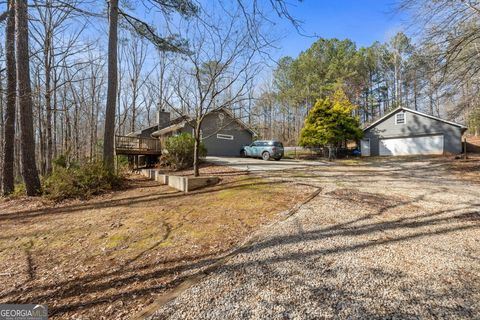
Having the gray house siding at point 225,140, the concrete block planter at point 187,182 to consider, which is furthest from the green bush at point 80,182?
the gray house siding at point 225,140

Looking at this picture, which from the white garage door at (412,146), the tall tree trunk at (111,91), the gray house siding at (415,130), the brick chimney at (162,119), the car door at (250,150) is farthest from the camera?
the brick chimney at (162,119)

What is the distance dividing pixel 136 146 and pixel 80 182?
656cm

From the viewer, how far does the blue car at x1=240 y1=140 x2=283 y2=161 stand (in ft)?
56.5

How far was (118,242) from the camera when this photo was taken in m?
3.76

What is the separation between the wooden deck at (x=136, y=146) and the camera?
1292cm

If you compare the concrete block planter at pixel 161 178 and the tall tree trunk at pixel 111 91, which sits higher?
the tall tree trunk at pixel 111 91

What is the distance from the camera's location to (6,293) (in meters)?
2.63

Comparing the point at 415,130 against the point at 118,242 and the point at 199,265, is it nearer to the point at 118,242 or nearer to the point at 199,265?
the point at 199,265

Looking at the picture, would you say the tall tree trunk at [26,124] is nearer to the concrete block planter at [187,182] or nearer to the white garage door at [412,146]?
the concrete block planter at [187,182]

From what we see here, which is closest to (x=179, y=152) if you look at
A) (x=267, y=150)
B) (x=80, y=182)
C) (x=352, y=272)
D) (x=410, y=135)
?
(x=80, y=182)

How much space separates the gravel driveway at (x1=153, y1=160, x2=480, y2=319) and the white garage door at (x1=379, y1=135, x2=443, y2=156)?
18.1m

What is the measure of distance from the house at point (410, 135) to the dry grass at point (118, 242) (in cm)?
1856

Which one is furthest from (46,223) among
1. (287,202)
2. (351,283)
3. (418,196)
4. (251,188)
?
(418,196)

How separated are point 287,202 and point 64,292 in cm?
415
